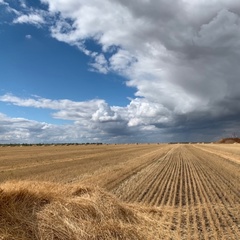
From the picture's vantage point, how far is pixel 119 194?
55.1 ft

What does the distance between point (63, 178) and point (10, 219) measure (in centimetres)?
→ 1498

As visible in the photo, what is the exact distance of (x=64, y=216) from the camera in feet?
30.8

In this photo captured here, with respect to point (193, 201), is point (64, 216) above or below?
above

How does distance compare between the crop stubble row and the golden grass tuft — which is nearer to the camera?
the golden grass tuft

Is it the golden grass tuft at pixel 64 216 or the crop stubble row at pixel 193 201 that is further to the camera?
the crop stubble row at pixel 193 201

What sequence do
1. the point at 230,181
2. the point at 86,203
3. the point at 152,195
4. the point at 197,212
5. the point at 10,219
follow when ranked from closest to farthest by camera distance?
the point at 10,219 < the point at 86,203 < the point at 197,212 < the point at 152,195 < the point at 230,181

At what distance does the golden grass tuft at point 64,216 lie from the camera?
332 inches

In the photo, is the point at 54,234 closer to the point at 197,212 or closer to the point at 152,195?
the point at 197,212

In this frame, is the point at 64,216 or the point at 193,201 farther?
the point at 193,201

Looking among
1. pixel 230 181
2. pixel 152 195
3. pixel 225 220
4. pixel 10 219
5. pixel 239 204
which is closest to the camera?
pixel 10 219

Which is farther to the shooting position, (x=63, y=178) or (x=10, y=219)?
(x=63, y=178)

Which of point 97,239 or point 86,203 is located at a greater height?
point 86,203

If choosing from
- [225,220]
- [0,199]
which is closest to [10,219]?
[0,199]

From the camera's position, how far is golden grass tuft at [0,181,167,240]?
842 centimetres
